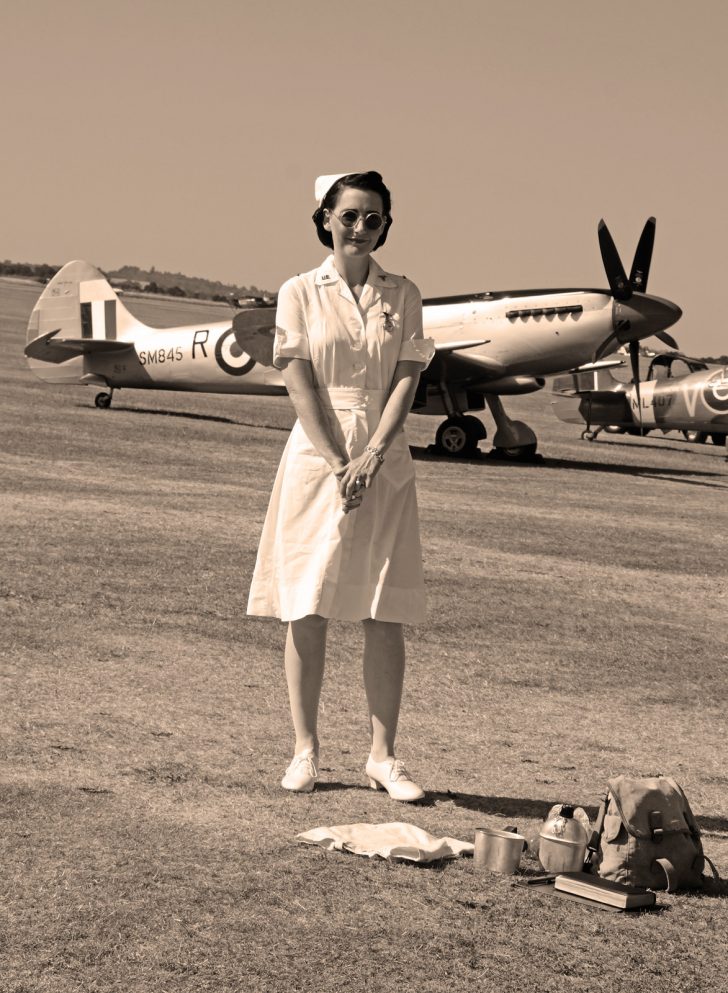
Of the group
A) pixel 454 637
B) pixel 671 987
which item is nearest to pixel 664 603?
pixel 454 637

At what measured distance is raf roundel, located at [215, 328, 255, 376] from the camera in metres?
26.9

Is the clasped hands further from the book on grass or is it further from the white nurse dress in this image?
the book on grass

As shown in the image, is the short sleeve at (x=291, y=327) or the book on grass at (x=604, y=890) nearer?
the book on grass at (x=604, y=890)

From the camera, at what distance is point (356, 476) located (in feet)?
15.1

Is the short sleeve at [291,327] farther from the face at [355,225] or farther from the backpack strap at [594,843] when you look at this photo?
the backpack strap at [594,843]

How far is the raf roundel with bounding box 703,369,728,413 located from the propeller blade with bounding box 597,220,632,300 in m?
5.76

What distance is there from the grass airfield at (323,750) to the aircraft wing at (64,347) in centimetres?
1643

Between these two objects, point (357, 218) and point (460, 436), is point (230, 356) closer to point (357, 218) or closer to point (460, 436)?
point (460, 436)

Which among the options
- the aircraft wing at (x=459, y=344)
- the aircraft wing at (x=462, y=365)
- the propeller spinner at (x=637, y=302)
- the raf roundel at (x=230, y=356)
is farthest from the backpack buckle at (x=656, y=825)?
the raf roundel at (x=230, y=356)

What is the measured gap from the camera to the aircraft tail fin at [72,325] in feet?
96.8

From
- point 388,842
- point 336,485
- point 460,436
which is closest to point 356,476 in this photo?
point 336,485

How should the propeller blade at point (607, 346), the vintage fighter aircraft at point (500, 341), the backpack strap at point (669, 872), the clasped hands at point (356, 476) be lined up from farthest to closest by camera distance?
the propeller blade at point (607, 346)
the vintage fighter aircraft at point (500, 341)
the clasped hands at point (356, 476)
the backpack strap at point (669, 872)

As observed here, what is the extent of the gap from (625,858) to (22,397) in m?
23.9

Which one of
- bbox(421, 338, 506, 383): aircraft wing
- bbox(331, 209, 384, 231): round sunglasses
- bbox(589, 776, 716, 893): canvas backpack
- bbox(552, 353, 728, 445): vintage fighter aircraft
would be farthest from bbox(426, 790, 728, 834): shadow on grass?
bbox(552, 353, 728, 445): vintage fighter aircraft
